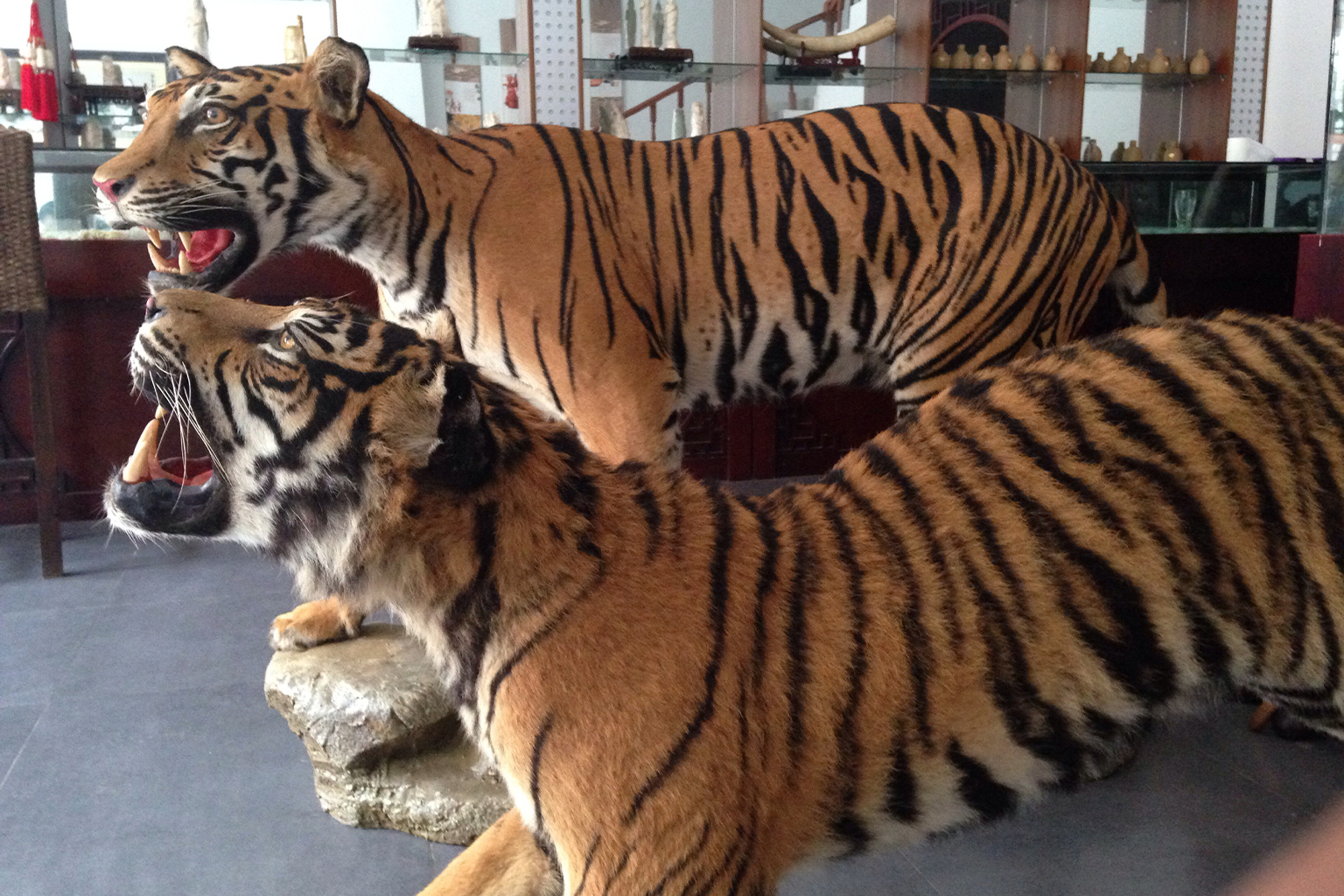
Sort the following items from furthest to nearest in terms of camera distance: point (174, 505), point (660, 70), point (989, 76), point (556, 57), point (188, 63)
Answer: point (989, 76)
point (660, 70)
point (556, 57)
point (188, 63)
point (174, 505)

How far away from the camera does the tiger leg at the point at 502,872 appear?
161cm

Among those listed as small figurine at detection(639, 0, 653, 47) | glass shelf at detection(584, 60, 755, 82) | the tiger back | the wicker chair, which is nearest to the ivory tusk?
glass shelf at detection(584, 60, 755, 82)

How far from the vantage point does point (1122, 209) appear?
324cm

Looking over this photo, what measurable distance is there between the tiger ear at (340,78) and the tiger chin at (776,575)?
122 centimetres

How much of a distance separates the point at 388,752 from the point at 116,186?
140 cm

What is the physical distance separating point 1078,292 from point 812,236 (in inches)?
32.7

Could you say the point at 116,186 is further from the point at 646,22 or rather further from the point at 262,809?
the point at 646,22

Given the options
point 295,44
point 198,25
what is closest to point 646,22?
point 295,44

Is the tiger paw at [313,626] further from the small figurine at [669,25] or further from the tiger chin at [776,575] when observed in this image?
the small figurine at [669,25]

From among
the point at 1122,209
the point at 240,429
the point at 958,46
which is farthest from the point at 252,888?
the point at 958,46

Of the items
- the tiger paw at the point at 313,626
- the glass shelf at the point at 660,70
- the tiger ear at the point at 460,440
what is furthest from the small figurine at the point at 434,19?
the tiger ear at the point at 460,440

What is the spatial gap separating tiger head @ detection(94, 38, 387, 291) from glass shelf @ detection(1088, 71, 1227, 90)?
528 centimetres

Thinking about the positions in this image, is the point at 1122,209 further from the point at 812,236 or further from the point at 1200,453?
the point at 1200,453

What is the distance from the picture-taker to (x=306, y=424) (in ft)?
4.56
